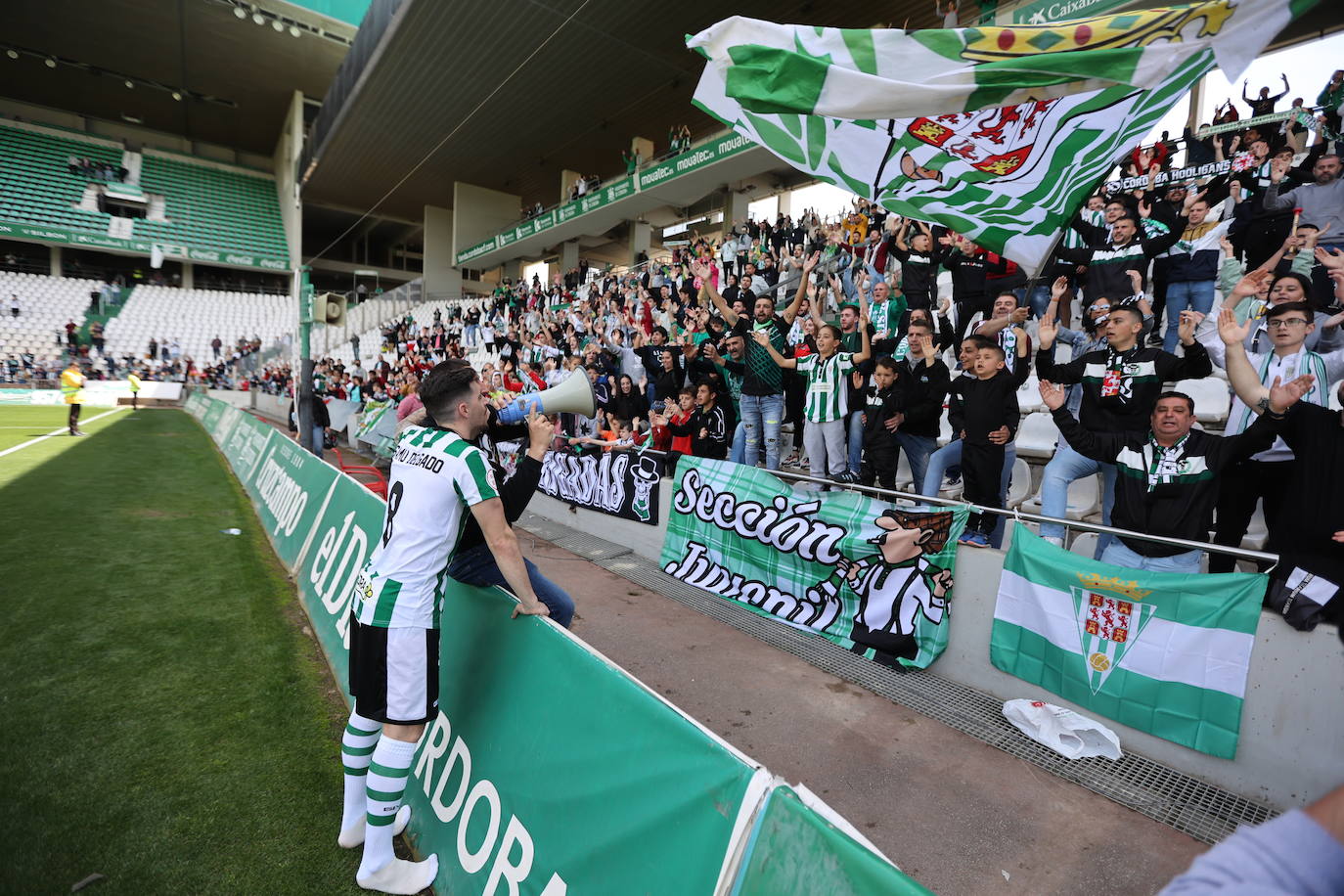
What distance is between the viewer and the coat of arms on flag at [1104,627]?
391cm

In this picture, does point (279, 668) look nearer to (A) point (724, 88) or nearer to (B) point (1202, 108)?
(A) point (724, 88)

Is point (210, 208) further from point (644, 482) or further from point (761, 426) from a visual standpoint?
point (761, 426)

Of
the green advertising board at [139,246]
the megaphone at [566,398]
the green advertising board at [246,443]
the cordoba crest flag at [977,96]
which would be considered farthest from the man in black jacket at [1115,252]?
the green advertising board at [139,246]

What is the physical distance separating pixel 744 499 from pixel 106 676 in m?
5.13

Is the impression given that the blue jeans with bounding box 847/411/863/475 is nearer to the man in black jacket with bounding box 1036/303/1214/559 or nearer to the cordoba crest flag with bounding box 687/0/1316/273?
the man in black jacket with bounding box 1036/303/1214/559

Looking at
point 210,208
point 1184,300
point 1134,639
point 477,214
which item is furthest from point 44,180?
point 1134,639

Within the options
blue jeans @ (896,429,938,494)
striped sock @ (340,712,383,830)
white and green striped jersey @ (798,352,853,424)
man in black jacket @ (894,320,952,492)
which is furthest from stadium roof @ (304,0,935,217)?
striped sock @ (340,712,383,830)

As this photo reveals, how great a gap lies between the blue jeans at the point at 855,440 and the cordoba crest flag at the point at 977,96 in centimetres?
229

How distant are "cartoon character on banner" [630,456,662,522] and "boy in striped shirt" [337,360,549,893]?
530 cm

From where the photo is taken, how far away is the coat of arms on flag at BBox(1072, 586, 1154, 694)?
12.8 feet

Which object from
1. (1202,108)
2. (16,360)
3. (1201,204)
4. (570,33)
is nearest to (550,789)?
A: (1201,204)

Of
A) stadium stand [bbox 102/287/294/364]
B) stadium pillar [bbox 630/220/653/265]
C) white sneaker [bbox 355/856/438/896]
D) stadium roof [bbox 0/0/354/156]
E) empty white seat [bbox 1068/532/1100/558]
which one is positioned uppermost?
stadium roof [bbox 0/0/354/156]

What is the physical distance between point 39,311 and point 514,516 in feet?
162

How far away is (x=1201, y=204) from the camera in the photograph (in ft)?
22.2
